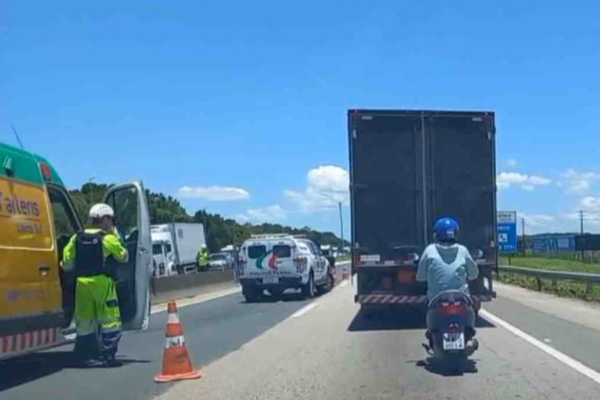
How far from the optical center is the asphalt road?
416 inches

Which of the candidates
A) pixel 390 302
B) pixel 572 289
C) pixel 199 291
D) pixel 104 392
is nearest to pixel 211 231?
pixel 199 291

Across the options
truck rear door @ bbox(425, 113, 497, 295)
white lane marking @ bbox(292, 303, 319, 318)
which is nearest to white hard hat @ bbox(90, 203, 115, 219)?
truck rear door @ bbox(425, 113, 497, 295)

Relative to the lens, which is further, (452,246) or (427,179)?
(427,179)

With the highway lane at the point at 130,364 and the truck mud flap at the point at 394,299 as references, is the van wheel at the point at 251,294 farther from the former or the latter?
the truck mud flap at the point at 394,299

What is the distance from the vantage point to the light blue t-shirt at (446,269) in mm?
12156

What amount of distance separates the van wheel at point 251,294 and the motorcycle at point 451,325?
18360mm

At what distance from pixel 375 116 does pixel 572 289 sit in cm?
1270

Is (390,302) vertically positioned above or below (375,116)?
below

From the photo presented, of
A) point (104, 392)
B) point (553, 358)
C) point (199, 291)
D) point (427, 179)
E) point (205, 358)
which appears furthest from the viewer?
point (199, 291)

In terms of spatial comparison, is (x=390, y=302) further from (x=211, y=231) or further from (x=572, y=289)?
(x=211, y=231)

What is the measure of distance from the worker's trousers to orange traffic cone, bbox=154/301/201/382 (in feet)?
4.46

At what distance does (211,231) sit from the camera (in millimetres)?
116250

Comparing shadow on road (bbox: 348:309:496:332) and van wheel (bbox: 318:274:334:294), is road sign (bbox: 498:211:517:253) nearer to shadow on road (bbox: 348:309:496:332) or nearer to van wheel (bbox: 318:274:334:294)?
van wheel (bbox: 318:274:334:294)

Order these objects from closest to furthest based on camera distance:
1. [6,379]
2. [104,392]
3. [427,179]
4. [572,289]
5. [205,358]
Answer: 1. [104,392]
2. [6,379]
3. [205,358]
4. [427,179]
5. [572,289]
